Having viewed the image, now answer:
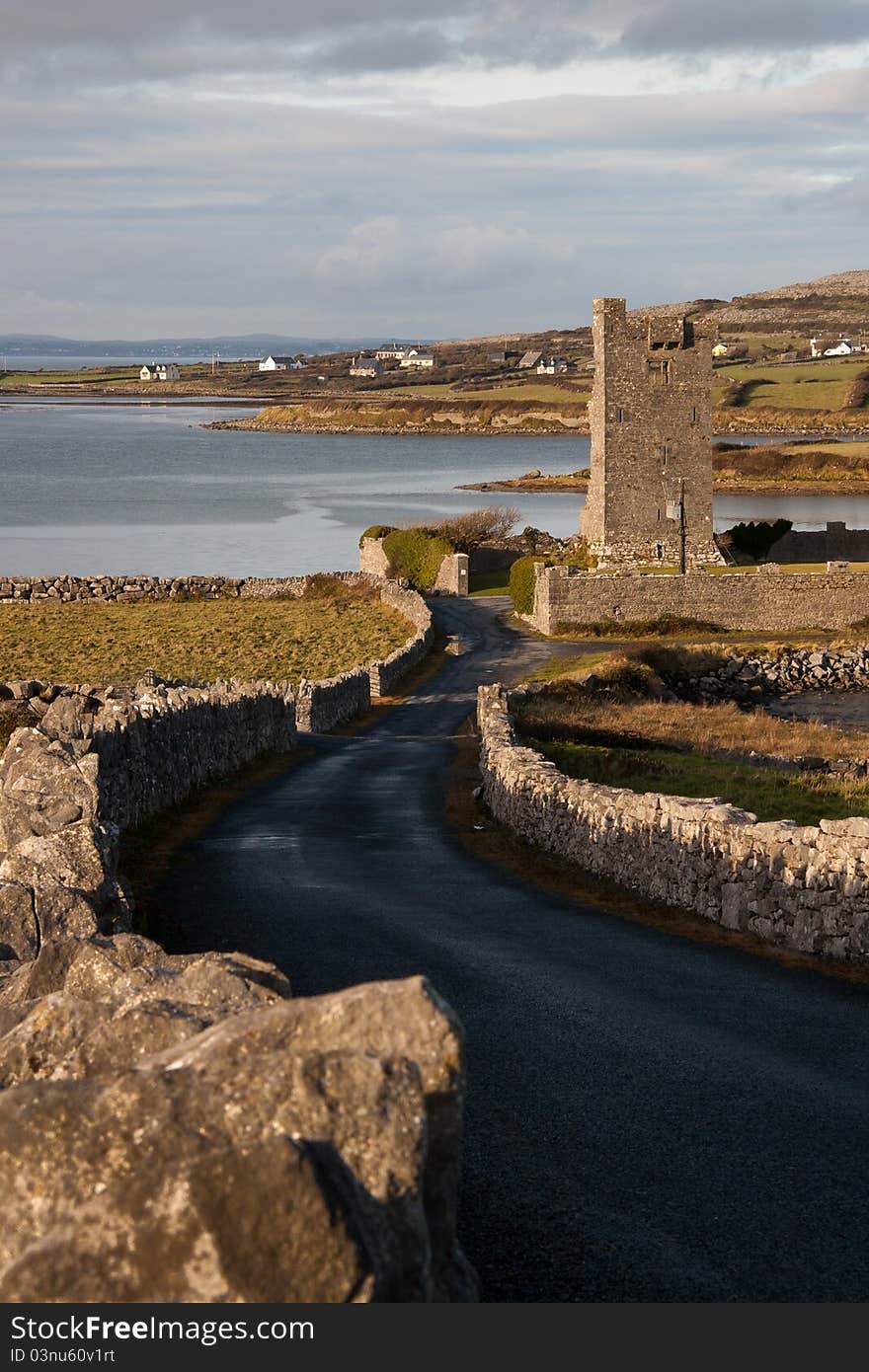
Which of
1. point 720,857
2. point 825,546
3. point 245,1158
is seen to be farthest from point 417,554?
point 245,1158

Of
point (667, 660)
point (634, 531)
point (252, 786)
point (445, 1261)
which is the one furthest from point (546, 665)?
point (445, 1261)

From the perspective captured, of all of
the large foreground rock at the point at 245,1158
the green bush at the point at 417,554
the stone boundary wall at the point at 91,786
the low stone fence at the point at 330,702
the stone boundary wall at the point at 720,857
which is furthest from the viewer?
the green bush at the point at 417,554

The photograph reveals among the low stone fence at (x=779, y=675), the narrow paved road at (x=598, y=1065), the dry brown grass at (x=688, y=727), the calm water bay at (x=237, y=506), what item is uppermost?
the calm water bay at (x=237, y=506)

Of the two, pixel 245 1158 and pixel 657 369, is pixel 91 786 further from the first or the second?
pixel 657 369

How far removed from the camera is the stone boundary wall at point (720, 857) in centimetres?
1426

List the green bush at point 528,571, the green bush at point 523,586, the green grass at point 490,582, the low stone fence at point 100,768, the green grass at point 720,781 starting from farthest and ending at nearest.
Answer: the green grass at point 490,582
the green bush at point 528,571
the green bush at point 523,586
the green grass at point 720,781
the low stone fence at point 100,768

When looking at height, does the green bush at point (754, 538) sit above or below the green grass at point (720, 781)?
above

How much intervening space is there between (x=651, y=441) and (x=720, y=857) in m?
55.5

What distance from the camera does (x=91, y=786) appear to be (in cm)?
1321

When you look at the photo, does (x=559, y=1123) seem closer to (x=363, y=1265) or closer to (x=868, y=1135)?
(x=868, y=1135)

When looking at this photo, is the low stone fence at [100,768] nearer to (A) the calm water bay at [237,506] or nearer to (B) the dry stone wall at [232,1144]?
(B) the dry stone wall at [232,1144]

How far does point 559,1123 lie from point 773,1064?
2.27 metres

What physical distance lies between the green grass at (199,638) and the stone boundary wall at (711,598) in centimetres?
643

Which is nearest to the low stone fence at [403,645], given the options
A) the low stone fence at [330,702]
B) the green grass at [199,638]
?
the green grass at [199,638]
